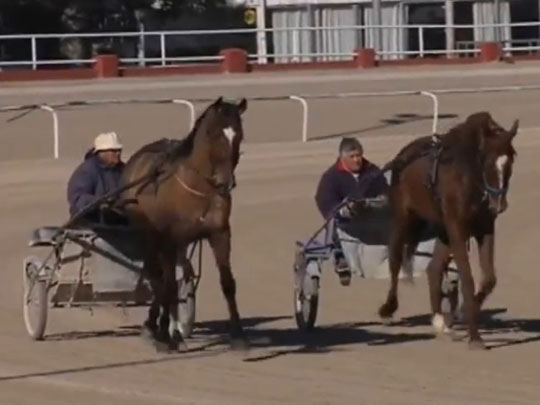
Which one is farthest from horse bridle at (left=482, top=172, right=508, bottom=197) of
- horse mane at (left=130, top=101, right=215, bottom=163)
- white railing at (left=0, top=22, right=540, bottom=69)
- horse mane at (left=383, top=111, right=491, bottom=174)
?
white railing at (left=0, top=22, right=540, bottom=69)

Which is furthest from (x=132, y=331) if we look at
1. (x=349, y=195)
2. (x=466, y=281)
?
(x=466, y=281)

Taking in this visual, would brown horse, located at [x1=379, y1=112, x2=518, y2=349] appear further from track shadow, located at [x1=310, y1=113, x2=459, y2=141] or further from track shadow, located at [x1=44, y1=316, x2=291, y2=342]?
track shadow, located at [x1=310, y1=113, x2=459, y2=141]

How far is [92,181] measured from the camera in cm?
1433

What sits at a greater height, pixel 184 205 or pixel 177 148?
pixel 177 148

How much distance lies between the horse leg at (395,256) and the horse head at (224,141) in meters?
2.17

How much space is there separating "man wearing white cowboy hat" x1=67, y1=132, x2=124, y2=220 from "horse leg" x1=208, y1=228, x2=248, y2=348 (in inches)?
61.8

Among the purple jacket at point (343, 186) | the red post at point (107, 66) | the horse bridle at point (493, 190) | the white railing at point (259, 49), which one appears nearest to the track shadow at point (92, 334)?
the purple jacket at point (343, 186)

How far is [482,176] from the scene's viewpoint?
43.2 feet

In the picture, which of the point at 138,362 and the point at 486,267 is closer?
the point at 138,362

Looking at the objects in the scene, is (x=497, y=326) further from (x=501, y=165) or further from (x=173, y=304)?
(x=173, y=304)

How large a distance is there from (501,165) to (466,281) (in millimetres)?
985

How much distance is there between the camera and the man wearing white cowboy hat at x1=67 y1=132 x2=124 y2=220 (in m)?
14.2

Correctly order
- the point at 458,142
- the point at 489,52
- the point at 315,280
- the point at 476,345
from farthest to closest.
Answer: the point at 489,52 → the point at 315,280 → the point at 458,142 → the point at 476,345

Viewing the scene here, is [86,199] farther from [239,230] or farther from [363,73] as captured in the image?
[363,73]
